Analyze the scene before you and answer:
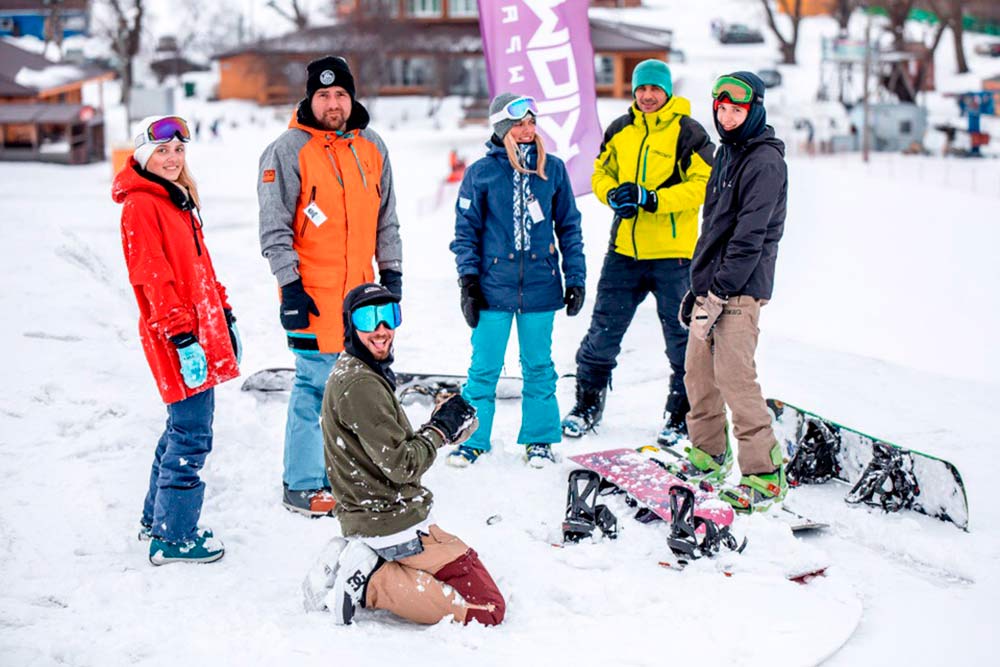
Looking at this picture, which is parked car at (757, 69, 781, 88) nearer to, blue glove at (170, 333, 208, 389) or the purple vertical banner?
the purple vertical banner

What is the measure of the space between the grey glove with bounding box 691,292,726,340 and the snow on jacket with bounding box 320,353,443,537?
66.0 inches

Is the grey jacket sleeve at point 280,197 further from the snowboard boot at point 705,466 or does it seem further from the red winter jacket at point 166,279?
the snowboard boot at point 705,466

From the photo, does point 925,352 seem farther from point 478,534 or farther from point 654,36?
point 654,36

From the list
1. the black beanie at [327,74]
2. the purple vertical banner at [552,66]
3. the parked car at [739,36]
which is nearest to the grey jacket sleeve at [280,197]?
the black beanie at [327,74]

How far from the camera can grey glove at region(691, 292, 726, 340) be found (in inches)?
192

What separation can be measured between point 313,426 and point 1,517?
1.42 m

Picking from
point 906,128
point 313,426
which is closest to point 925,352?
point 313,426

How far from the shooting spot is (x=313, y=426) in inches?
193

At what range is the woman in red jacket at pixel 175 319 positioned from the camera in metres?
4.09

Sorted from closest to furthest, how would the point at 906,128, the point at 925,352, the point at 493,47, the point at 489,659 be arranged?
the point at 489,659
the point at 493,47
the point at 925,352
the point at 906,128

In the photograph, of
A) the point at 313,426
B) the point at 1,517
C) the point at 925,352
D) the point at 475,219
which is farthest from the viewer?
the point at 925,352

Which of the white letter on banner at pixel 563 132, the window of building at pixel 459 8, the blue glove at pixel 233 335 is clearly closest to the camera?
the blue glove at pixel 233 335

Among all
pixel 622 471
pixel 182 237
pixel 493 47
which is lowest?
pixel 622 471

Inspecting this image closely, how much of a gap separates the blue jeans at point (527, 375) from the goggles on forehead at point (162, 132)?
76.4 inches
